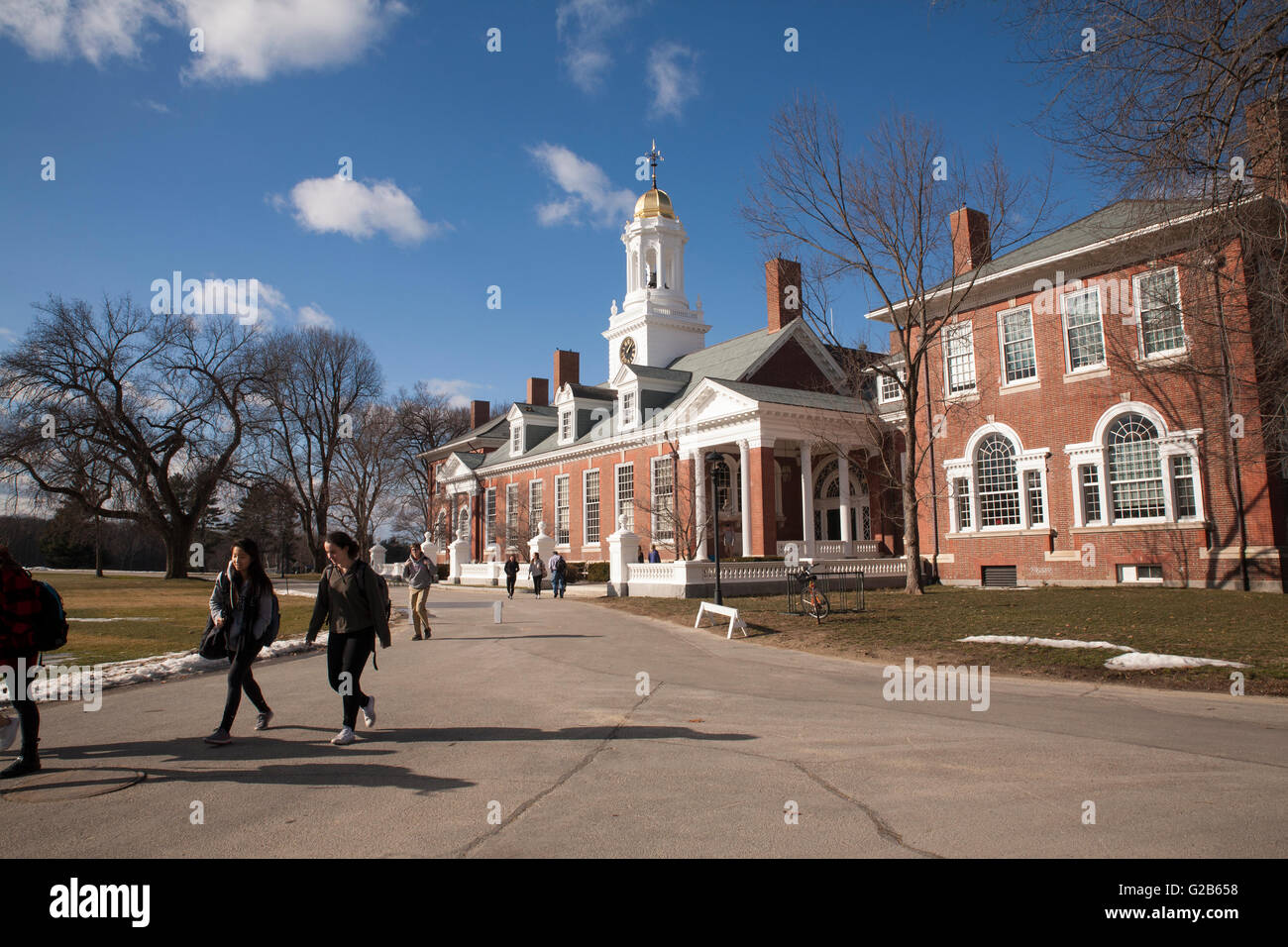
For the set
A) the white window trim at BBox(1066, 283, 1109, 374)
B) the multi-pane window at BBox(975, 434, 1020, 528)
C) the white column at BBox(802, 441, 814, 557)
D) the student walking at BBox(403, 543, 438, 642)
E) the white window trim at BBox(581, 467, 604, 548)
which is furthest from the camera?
the white window trim at BBox(581, 467, 604, 548)

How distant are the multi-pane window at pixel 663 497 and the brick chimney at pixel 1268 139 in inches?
1037

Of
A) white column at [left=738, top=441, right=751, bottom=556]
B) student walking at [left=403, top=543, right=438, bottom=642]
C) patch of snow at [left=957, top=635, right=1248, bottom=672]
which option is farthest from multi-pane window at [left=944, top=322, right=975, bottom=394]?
student walking at [left=403, top=543, right=438, bottom=642]

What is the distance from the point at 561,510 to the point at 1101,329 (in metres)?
28.6

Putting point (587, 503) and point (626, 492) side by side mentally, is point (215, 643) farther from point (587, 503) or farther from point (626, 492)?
point (587, 503)

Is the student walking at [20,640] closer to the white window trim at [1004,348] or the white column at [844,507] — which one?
the white window trim at [1004,348]

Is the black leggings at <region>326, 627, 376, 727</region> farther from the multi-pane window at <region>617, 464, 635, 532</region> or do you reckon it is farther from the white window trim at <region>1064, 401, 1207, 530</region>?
the multi-pane window at <region>617, 464, 635, 532</region>

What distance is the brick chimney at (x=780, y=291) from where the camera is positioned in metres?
37.4

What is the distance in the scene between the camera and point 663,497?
3619 cm

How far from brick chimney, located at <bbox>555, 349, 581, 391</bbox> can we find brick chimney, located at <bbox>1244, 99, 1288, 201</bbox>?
1721 inches

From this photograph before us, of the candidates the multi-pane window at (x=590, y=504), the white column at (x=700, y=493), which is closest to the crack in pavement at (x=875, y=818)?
the white column at (x=700, y=493)

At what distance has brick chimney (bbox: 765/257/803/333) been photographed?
123 feet

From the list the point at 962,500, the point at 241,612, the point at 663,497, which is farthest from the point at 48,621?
the point at 663,497

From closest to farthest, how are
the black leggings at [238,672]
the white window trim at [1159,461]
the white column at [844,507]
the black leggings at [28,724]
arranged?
1. the black leggings at [28,724]
2. the black leggings at [238,672]
3. the white window trim at [1159,461]
4. the white column at [844,507]

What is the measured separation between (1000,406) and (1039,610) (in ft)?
34.6
